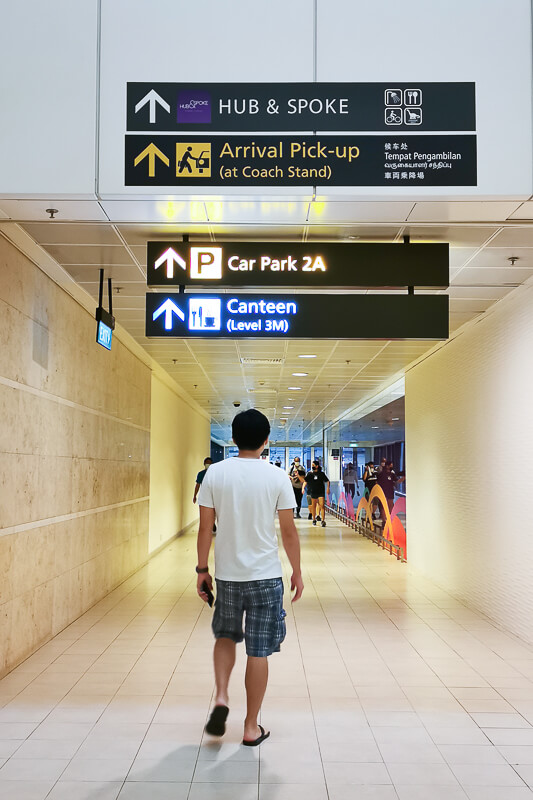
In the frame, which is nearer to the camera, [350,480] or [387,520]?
[387,520]

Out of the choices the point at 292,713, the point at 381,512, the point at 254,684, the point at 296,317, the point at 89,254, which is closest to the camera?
the point at 254,684

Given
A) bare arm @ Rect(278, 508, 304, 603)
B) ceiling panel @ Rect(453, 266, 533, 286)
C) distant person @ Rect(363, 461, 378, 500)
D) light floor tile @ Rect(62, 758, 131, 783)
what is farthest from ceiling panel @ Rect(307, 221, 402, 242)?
distant person @ Rect(363, 461, 378, 500)

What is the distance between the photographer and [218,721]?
3.79m

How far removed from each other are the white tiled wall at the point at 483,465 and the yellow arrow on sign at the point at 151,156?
350 cm

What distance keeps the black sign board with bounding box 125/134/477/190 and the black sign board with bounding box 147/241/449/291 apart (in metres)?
0.61

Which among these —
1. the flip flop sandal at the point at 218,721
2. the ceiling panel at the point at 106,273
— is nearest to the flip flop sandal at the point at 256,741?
the flip flop sandal at the point at 218,721

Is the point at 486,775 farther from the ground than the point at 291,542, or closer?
closer

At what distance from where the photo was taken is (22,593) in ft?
18.1

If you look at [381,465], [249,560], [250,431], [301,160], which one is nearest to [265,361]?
[381,465]

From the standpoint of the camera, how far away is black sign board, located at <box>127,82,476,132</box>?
13.8 ft

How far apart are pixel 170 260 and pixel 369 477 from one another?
1268cm

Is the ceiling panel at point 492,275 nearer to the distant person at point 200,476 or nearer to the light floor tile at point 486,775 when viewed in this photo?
the light floor tile at point 486,775

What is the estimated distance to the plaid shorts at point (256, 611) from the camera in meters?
3.65

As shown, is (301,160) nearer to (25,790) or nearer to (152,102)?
(152,102)
